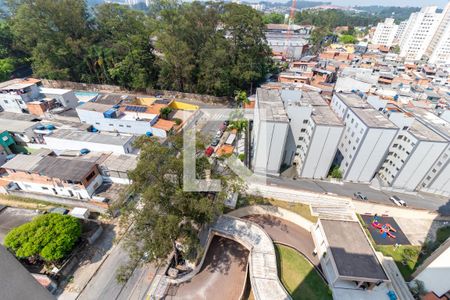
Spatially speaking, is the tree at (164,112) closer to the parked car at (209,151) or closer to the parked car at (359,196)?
the parked car at (209,151)

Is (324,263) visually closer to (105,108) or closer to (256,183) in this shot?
(256,183)

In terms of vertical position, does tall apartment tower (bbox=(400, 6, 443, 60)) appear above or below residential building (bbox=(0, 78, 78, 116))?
above

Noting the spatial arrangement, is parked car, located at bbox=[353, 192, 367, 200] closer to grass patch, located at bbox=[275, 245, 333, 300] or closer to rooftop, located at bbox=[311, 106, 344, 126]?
rooftop, located at bbox=[311, 106, 344, 126]

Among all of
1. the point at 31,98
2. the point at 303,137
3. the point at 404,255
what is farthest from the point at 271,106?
the point at 31,98

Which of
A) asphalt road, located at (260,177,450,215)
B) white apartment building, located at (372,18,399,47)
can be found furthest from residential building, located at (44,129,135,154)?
white apartment building, located at (372,18,399,47)

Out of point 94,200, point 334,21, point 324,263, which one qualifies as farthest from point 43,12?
point 334,21

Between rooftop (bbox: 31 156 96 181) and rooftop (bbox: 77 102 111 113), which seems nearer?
rooftop (bbox: 31 156 96 181)

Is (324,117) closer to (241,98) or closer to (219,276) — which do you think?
(241,98)
